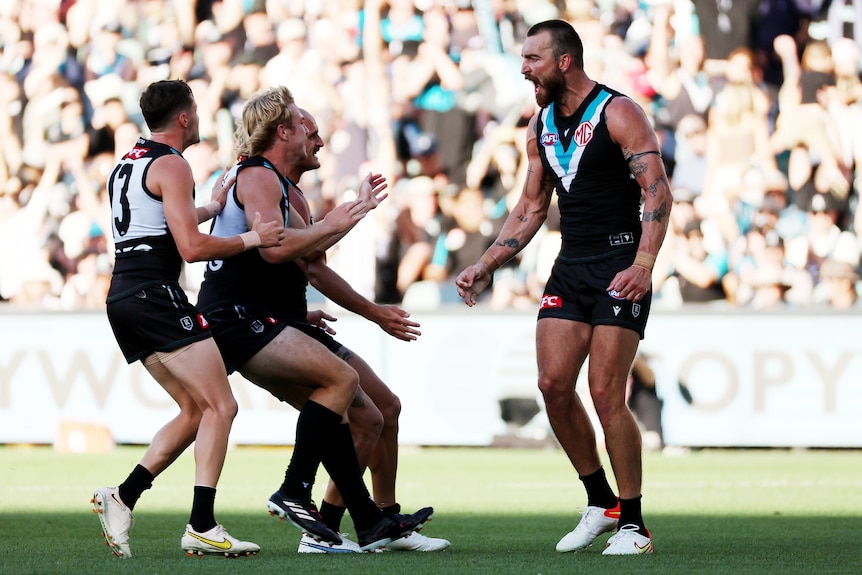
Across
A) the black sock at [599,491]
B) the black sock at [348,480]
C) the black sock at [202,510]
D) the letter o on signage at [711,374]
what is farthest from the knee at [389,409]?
the letter o on signage at [711,374]

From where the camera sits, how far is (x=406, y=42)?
50.2ft

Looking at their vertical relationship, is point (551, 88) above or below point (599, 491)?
above

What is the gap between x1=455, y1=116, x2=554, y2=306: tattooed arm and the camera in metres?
7.18

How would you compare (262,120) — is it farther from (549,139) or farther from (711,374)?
(711,374)

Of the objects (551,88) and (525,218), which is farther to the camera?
(525,218)

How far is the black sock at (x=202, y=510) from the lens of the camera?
6.18 m

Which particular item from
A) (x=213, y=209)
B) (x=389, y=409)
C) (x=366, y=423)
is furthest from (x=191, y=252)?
(x=389, y=409)

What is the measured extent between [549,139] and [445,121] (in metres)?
8.02

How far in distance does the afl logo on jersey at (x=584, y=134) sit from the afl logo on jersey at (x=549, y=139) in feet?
0.40

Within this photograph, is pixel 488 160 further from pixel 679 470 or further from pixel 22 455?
pixel 22 455

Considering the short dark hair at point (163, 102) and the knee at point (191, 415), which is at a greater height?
the short dark hair at point (163, 102)

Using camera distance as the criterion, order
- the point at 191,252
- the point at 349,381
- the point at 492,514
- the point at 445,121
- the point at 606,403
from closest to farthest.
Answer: the point at 191,252
the point at 349,381
the point at 606,403
the point at 492,514
the point at 445,121

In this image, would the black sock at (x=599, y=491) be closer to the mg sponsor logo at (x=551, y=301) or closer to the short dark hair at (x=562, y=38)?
the mg sponsor logo at (x=551, y=301)

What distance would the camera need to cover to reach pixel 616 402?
262 inches
